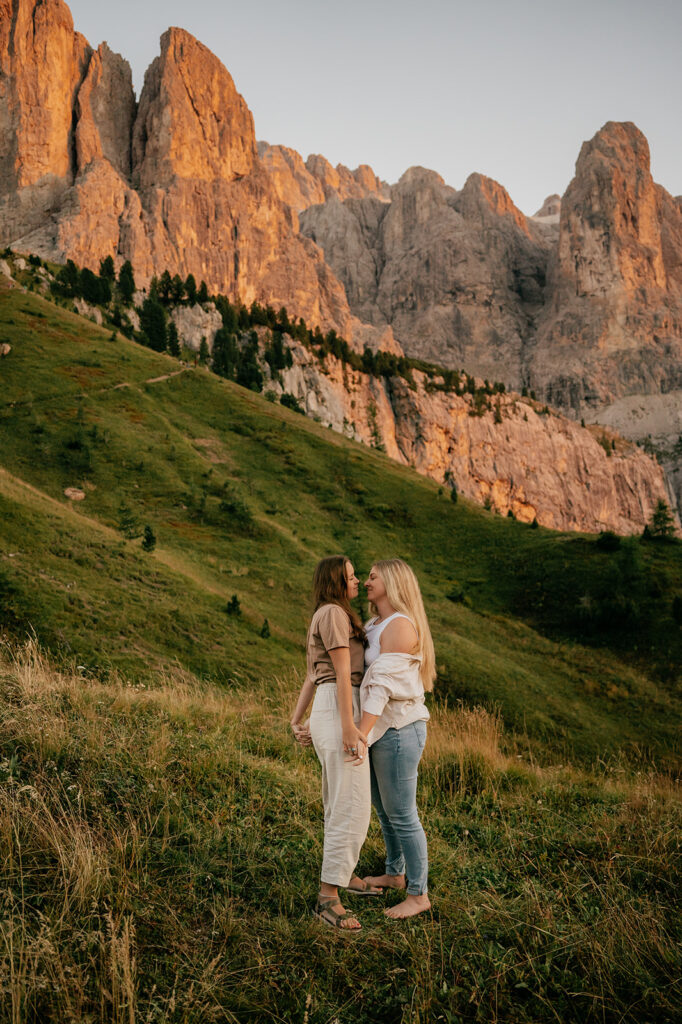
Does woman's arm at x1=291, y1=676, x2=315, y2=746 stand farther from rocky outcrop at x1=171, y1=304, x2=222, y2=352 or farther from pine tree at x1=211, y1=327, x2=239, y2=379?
rocky outcrop at x1=171, y1=304, x2=222, y2=352

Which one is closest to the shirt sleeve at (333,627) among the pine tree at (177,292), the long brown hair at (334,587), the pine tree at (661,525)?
the long brown hair at (334,587)

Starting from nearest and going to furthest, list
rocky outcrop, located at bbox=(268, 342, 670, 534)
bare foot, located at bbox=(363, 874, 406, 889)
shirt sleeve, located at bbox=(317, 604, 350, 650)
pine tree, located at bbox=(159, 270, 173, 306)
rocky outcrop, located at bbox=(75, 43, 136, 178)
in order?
1. shirt sleeve, located at bbox=(317, 604, 350, 650)
2. bare foot, located at bbox=(363, 874, 406, 889)
3. pine tree, located at bbox=(159, 270, 173, 306)
4. rocky outcrop, located at bbox=(268, 342, 670, 534)
5. rocky outcrop, located at bbox=(75, 43, 136, 178)

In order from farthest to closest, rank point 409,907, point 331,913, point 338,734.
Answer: point 338,734
point 409,907
point 331,913

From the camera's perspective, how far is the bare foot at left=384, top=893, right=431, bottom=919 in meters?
5.21

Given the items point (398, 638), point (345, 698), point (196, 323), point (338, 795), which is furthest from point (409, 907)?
point (196, 323)

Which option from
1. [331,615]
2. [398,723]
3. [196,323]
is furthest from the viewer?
[196,323]

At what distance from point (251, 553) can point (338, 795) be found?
27404mm

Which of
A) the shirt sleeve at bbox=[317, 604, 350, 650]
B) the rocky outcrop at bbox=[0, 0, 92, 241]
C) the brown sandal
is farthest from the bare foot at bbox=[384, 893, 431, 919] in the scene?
the rocky outcrop at bbox=[0, 0, 92, 241]

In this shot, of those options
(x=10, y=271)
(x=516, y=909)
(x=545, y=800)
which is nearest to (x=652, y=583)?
(x=545, y=800)

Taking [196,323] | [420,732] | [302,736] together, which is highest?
[196,323]

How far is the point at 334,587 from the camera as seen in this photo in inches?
235

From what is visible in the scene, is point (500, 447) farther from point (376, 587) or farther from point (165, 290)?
point (376, 587)

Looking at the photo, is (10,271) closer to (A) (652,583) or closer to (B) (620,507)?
(A) (652,583)

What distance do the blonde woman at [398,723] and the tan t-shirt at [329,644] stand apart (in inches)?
6.0
